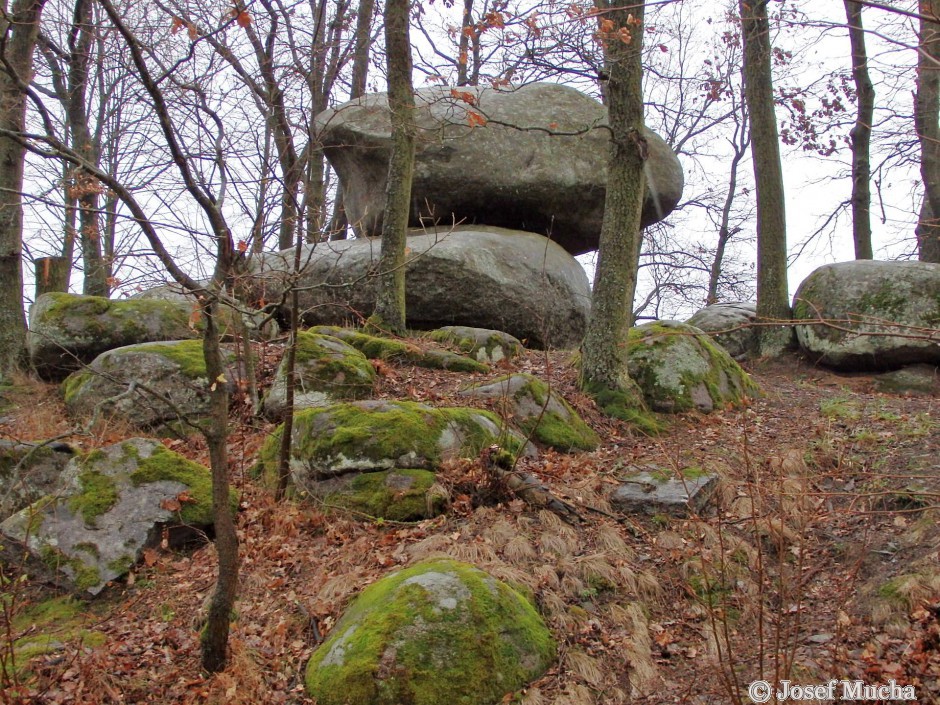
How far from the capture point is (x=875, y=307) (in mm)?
10211

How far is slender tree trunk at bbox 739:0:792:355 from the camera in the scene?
35.7 feet

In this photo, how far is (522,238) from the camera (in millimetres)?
12000

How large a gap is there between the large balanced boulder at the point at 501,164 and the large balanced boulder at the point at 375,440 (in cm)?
578

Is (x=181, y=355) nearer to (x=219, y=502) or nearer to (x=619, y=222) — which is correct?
(x=219, y=502)

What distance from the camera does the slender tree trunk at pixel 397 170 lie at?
9336 millimetres

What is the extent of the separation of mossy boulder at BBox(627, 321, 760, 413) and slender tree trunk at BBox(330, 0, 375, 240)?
22.0 feet

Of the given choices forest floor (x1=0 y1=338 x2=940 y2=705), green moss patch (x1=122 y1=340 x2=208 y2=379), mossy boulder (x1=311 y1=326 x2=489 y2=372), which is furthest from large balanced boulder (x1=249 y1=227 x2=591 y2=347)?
forest floor (x1=0 y1=338 x2=940 y2=705)

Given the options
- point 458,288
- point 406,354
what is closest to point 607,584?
point 406,354

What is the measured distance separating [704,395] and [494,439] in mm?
2989

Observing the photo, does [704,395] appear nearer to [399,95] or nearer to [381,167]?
[399,95]

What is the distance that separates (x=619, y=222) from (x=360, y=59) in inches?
382

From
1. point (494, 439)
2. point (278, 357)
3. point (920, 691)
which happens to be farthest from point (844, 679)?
point (278, 357)

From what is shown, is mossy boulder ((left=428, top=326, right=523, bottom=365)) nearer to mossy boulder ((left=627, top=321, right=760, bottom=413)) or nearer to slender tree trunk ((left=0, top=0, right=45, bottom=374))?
mossy boulder ((left=627, top=321, right=760, bottom=413))

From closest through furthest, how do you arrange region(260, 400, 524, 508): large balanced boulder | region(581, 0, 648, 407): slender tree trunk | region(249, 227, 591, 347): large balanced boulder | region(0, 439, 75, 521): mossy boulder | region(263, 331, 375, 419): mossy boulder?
region(260, 400, 524, 508): large balanced boulder < region(0, 439, 75, 521): mossy boulder < region(263, 331, 375, 419): mossy boulder < region(581, 0, 648, 407): slender tree trunk < region(249, 227, 591, 347): large balanced boulder
